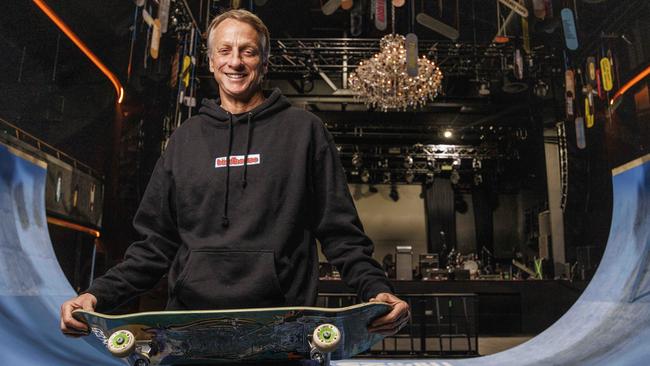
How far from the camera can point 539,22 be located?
658 cm

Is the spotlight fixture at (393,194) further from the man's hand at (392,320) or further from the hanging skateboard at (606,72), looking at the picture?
the man's hand at (392,320)

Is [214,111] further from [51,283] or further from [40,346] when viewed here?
[51,283]

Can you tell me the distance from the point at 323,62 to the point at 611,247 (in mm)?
5416

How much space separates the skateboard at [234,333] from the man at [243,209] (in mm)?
129

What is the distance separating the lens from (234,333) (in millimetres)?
803

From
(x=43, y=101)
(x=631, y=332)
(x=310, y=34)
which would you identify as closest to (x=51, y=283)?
(x=43, y=101)

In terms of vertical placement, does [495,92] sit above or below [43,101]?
above

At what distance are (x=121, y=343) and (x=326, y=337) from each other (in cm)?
30

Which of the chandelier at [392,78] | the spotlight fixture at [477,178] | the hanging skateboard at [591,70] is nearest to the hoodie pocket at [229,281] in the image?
the hanging skateboard at [591,70]

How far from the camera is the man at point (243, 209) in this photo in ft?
3.30

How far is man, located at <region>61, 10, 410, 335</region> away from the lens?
101cm

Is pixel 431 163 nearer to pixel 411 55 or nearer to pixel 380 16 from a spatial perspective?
pixel 411 55

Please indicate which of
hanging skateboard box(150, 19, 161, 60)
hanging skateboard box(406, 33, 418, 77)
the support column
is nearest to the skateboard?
hanging skateboard box(406, 33, 418, 77)

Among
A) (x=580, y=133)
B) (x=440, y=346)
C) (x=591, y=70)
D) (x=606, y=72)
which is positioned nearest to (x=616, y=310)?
(x=440, y=346)
